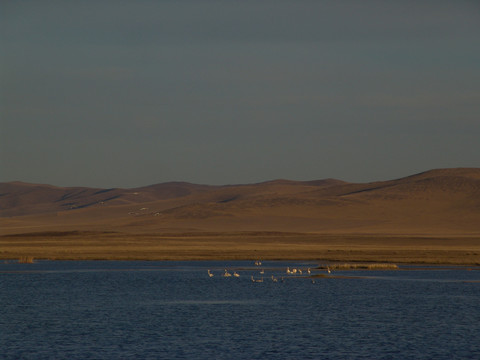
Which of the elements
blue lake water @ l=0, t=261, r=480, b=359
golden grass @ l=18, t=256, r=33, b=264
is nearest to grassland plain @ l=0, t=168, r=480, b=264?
golden grass @ l=18, t=256, r=33, b=264

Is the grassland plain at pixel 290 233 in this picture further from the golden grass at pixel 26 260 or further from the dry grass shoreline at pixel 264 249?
the golden grass at pixel 26 260

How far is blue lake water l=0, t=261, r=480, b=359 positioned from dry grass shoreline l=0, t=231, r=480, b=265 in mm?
15005

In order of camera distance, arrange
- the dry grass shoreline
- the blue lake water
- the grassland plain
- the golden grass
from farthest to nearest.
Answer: the grassland plain → the dry grass shoreline → the golden grass → the blue lake water

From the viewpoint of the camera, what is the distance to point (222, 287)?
5609cm

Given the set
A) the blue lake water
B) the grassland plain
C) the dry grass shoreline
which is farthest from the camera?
the grassland plain

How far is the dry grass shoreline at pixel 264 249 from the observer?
3287 inches

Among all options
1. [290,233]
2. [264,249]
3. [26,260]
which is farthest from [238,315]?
[290,233]

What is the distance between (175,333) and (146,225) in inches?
5538

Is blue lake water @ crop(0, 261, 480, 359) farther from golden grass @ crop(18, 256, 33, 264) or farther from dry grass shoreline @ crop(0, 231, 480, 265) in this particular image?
dry grass shoreline @ crop(0, 231, 480, 265)

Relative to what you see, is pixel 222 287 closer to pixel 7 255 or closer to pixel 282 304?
pixel 282 304

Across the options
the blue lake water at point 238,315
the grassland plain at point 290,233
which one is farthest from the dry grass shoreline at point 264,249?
Result: the blue lake water at point 238,315

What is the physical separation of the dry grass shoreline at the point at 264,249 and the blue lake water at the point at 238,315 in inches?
591

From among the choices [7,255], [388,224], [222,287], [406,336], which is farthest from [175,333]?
[388,224]

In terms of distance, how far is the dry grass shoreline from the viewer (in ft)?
274
